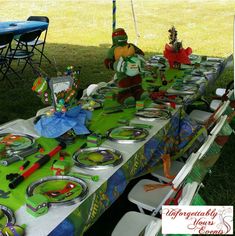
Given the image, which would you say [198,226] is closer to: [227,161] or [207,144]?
[207,144]

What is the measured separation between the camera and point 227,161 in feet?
12.5

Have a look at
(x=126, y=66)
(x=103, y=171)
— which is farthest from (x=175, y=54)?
(x=103, y=171)

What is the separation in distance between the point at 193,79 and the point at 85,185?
2268 millimetres

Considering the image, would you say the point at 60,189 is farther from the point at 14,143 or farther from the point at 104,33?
the point at 104,33

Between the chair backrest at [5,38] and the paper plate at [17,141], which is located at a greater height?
the chair backrest at [5,38]

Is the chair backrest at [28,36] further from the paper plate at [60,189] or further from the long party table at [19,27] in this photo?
the paper plate at [60,189]

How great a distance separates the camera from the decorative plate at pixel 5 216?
1.52 m

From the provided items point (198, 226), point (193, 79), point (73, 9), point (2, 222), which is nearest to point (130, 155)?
point (198, 226)

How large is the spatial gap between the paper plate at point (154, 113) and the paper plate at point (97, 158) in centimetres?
63

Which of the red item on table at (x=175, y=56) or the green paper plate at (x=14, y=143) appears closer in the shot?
the green paper plate at (x=14, y=143)

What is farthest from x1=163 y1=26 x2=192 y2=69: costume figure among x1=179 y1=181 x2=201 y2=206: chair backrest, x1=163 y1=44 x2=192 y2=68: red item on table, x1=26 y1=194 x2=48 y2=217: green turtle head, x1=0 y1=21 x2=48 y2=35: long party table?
x1=0 y1=21 x2=48 y2=35: long party table

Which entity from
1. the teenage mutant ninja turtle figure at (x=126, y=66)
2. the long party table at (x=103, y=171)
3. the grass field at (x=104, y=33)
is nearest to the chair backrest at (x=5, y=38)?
the grass field at (x=104, y=33)

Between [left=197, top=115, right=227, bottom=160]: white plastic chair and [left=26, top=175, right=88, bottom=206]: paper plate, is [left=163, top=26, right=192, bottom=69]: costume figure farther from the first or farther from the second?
[left=26, top=175, right=88, bottom=206]: paper plate

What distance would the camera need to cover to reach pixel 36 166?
196cm
